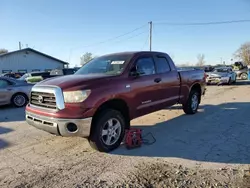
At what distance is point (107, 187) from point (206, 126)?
3928 millimetres

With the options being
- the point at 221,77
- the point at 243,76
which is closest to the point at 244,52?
the point at 243,76

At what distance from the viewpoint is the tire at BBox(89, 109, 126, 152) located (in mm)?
4469

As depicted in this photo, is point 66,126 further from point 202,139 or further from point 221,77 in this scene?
point 221,77

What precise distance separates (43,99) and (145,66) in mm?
2471

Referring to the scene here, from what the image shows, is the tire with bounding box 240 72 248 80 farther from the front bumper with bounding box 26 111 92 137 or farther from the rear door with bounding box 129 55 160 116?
the front bumper with bounding box 26 111 92 137

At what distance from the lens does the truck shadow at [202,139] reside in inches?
176

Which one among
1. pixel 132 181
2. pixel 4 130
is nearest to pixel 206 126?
pixel 132 181

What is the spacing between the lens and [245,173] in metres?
3.71

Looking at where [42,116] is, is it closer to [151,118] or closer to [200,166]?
[200,166]

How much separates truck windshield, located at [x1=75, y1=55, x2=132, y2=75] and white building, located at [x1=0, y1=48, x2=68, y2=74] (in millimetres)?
32938

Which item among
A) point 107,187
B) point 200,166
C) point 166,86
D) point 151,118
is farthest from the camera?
point 151,118

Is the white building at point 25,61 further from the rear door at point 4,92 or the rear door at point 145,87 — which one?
the rear door at point 145,87

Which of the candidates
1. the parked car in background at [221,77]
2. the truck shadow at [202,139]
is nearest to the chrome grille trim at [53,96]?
the truck shadow at [202,139]

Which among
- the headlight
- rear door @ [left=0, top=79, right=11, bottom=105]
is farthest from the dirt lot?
rear door @ [left=0, top=79, right=11, bottom=105]
